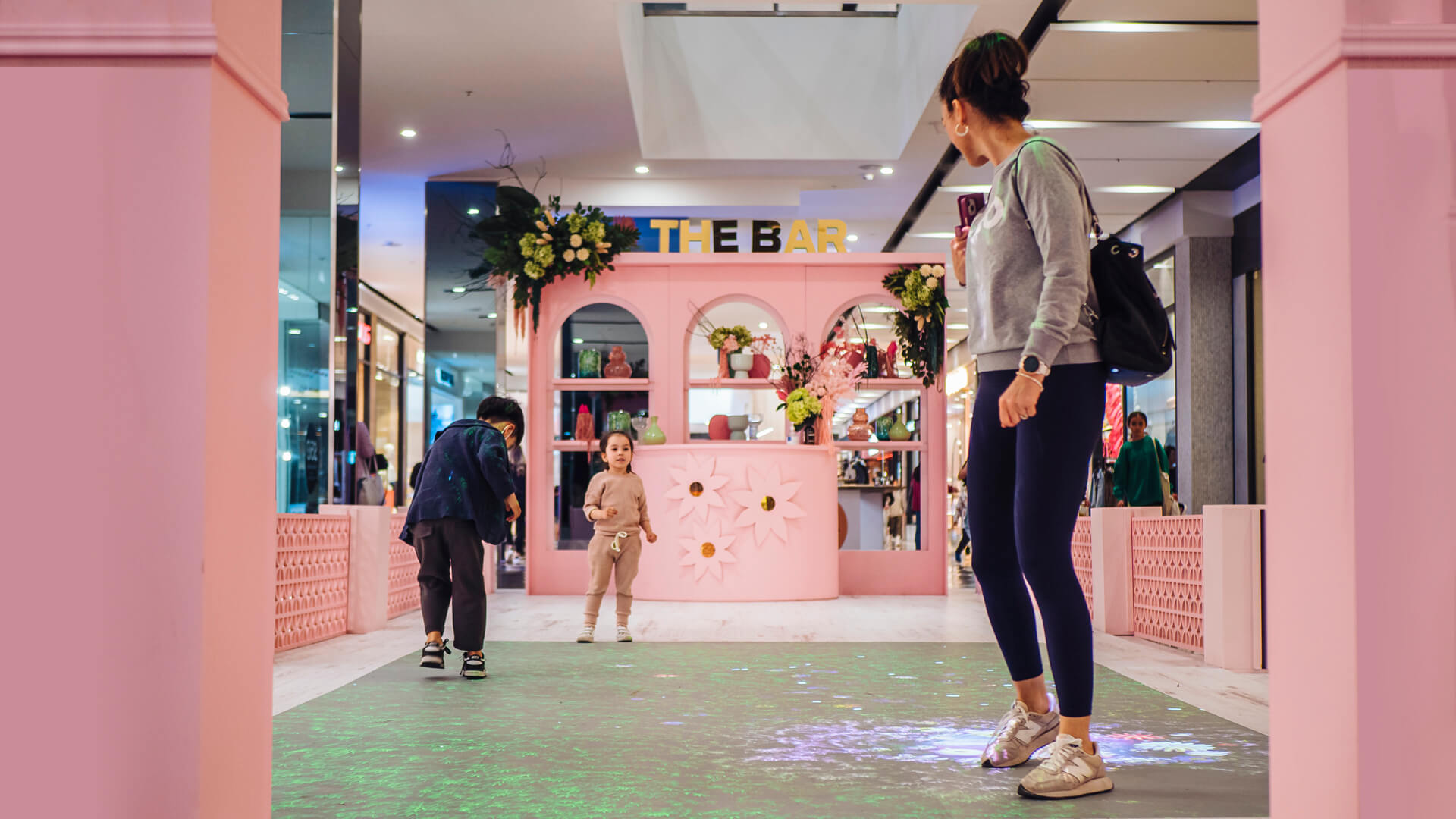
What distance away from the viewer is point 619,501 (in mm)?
5488

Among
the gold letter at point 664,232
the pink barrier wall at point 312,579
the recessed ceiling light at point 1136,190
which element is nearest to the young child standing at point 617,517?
the pink barrier wall at point 312,579

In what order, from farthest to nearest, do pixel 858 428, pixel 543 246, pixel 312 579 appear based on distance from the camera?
1. pixel 858 428
2. pixel 543 246
3. pixel 312 579

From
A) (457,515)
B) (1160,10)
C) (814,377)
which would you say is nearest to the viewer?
(457,515)

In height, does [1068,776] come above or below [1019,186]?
below

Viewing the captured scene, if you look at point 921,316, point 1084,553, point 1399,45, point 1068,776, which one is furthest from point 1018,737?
point 921,316

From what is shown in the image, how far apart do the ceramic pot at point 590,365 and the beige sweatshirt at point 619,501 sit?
292 centimetres

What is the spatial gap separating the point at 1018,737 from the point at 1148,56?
→ 243 inches

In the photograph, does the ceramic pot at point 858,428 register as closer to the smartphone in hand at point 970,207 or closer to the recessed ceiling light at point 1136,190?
the recessed ceiling light at point 1136,190

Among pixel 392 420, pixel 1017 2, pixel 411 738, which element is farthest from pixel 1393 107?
pixel 392 420

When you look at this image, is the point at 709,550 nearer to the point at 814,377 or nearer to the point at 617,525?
the point at 814,377

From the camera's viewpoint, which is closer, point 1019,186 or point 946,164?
point 1019,186

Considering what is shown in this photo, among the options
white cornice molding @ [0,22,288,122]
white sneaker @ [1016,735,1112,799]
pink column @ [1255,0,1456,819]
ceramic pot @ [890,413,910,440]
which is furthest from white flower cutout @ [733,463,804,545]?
white cornice molding @ [0,22,288,122]

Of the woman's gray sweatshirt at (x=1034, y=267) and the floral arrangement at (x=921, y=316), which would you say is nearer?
the woman's gray sweatshirt at (x=1034, y=267)

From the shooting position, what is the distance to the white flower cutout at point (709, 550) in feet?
24.0
